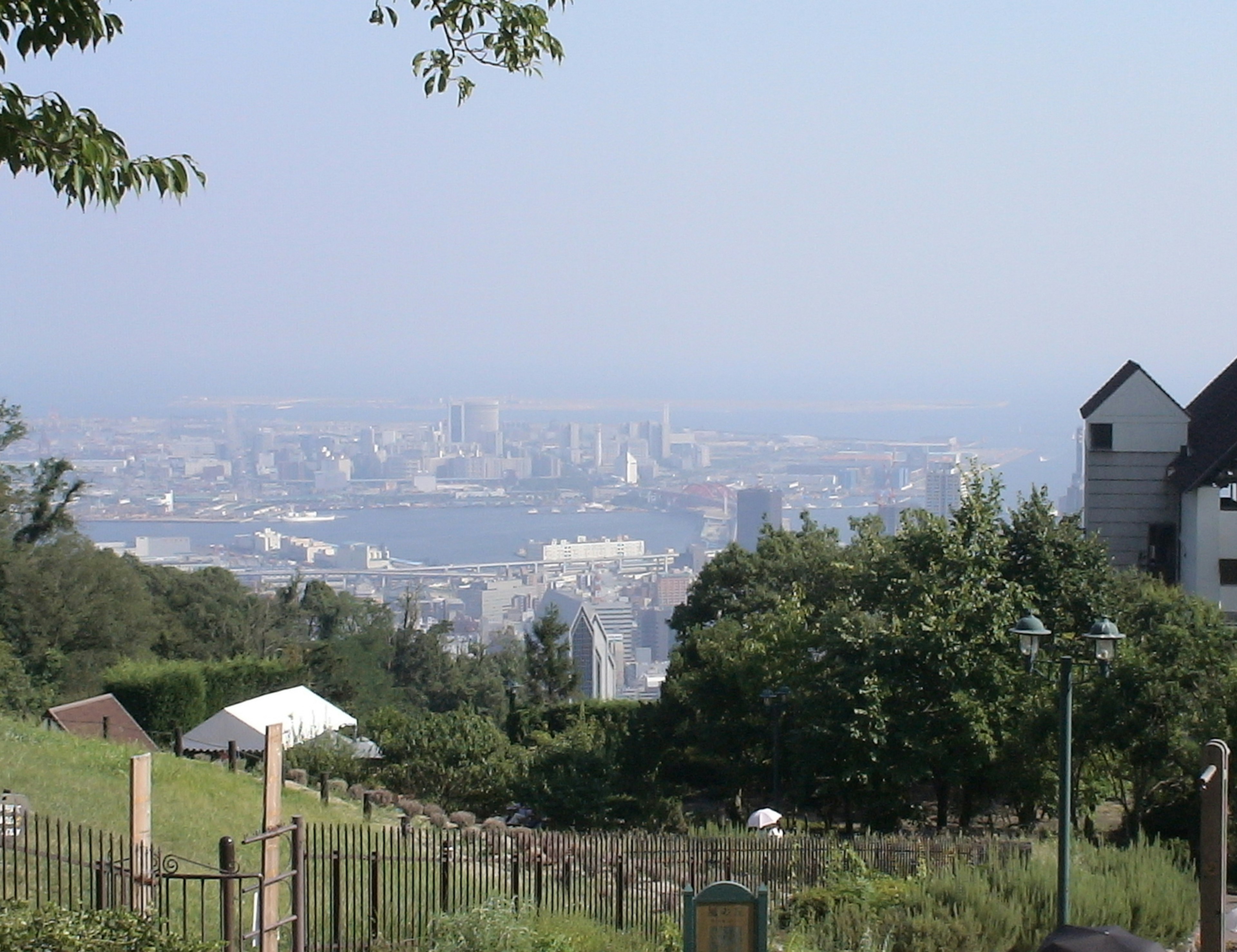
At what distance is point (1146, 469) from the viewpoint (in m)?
30.8

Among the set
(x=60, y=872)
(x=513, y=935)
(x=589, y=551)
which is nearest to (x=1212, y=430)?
(x=513, y=935)

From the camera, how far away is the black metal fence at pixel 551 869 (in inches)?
404

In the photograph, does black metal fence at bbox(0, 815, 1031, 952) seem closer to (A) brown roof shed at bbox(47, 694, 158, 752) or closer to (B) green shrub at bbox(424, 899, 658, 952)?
(B) green shrub at bbox(424, 899, 658, 952)

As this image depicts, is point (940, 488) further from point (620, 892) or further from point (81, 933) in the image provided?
point (81, 933)

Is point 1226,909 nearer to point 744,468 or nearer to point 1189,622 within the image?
point 1189,622

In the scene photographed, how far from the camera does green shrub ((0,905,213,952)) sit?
6461 mm

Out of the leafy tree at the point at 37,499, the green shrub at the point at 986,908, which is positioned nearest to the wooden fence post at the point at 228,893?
the green shrub at the point at 986,908

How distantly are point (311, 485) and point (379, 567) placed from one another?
59566mm

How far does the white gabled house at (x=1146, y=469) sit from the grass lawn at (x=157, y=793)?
19.8 m

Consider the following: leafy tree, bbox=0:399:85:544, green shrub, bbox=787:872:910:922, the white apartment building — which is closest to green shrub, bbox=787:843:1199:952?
green shrub, bbox=787:872:910:922

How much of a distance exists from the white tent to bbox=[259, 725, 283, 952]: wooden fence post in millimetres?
14650

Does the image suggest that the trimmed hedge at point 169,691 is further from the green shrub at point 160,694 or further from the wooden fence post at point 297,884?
the wooden fence post at point 297,884

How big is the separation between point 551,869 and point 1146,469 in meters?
23.2

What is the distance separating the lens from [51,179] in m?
6.46
